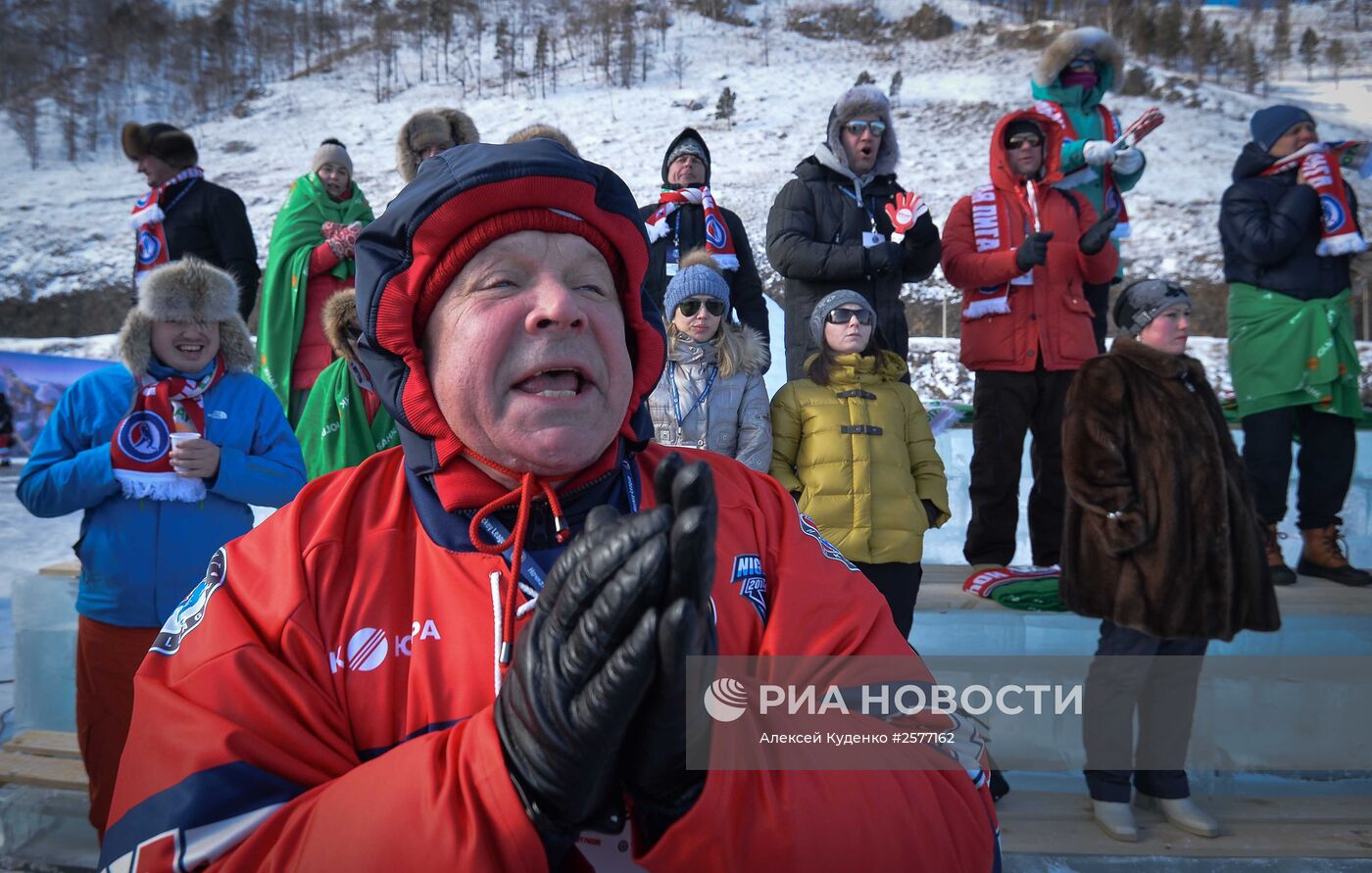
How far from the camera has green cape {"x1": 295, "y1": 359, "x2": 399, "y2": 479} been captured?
3705 millimetres

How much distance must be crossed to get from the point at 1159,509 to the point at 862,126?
2.14 m

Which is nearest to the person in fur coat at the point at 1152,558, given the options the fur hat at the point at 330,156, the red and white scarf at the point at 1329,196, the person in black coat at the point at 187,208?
the red and white scarf at the point at 1329,196

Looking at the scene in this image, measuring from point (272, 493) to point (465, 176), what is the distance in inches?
74.7

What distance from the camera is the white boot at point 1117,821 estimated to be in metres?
3.00

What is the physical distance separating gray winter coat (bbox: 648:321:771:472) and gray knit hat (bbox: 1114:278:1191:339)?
53.5 inches

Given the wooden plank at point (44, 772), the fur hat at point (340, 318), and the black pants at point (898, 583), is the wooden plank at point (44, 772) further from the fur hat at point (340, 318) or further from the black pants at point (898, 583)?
the black pants at point (898, 583)

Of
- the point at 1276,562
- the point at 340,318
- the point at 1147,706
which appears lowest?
the point at 1147,706

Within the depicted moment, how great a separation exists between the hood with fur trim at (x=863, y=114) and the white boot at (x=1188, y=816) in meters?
2.84

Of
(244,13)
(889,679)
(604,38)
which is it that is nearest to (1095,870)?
(889,679)

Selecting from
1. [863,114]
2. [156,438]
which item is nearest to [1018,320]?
[863,114]

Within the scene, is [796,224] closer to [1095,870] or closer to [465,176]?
[1095,870]

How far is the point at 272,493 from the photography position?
2740mm

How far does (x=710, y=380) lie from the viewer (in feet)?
11.8

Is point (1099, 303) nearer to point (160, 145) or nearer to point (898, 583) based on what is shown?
point (898, 583)
